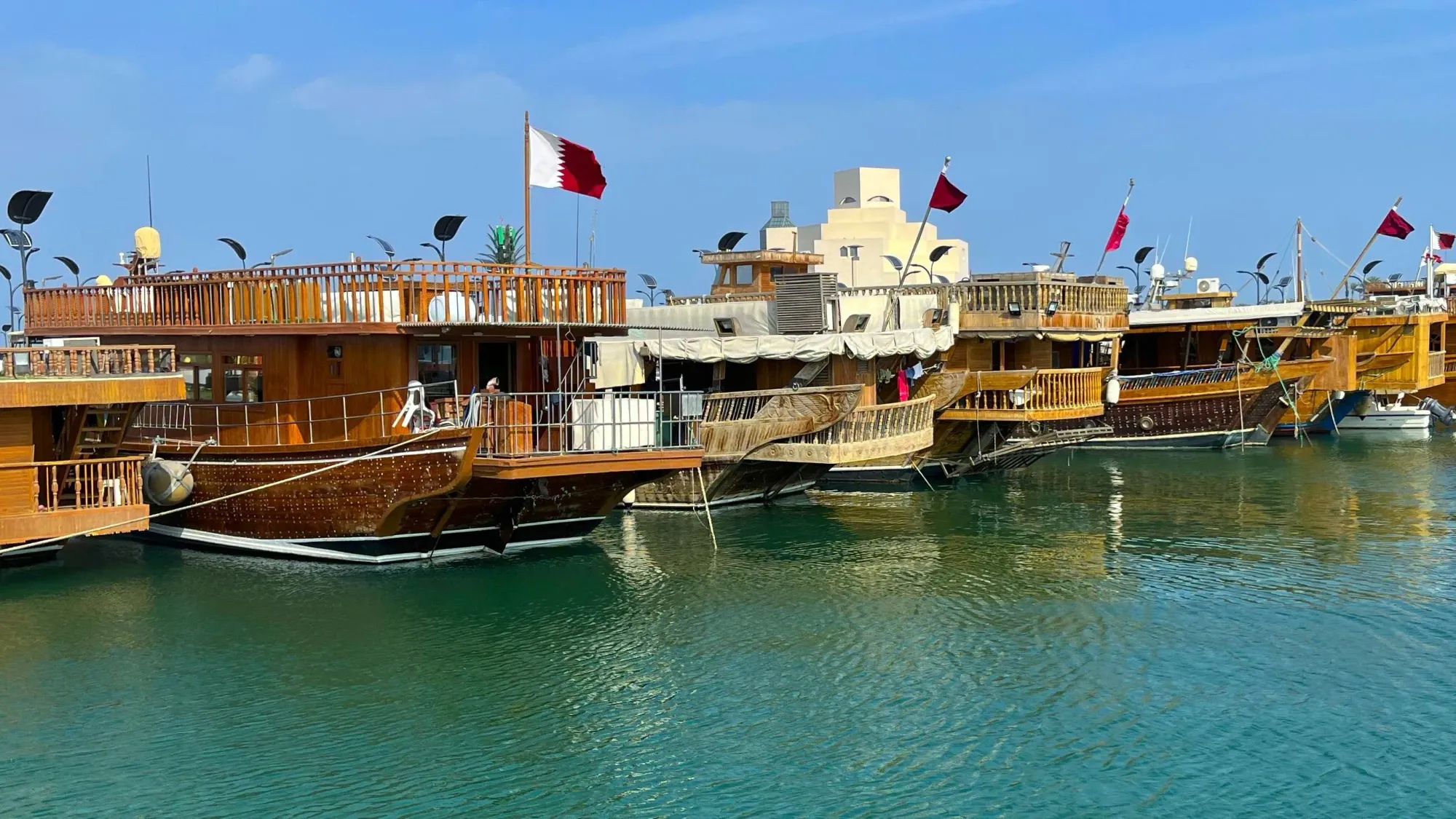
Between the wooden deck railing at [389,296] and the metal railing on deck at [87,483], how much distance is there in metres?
2.90

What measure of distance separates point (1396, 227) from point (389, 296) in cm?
2992

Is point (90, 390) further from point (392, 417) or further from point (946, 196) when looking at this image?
point (946, 196)

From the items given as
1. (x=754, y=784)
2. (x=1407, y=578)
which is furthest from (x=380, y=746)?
(x=1407, y=578)

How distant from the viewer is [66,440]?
18.8 meters

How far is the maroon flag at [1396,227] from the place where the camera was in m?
37.5

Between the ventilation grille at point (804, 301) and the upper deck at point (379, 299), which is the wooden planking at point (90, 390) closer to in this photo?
the upper deck at point (379, 299)

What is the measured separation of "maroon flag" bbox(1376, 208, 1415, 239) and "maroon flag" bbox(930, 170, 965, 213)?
15.9 meters

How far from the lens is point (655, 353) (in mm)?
24672

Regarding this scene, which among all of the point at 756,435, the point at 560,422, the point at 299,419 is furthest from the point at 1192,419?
the point at 299,419

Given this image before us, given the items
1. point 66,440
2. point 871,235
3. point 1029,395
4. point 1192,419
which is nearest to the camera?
point 66,440

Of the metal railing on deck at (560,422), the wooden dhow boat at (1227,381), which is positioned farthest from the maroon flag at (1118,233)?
the metal railing on deck at (560,422)

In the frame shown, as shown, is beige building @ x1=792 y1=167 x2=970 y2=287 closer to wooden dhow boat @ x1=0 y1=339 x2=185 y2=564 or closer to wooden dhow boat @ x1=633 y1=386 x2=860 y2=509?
wooden dhow boat @ x1=633 y1=386 x2=860 y2=509

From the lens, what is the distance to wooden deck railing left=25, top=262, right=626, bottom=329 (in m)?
19.1

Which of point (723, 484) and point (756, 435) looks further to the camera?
point (723, 484)
